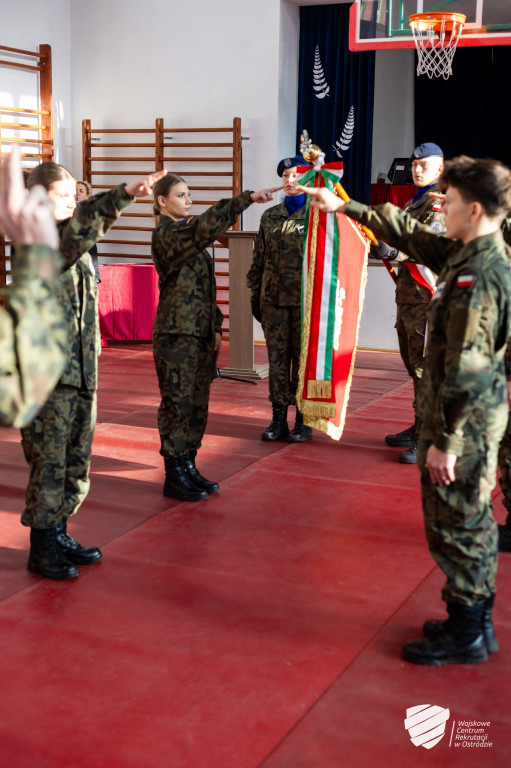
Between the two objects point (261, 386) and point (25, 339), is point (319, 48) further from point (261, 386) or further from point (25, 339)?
point (25, 339)

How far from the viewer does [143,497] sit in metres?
3.91

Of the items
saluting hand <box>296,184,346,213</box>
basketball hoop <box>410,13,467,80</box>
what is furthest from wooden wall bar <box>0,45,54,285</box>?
saluting hand <box>296,184,346,213</box>

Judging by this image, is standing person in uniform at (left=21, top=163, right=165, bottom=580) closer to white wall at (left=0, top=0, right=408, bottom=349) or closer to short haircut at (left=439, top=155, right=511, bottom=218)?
short haircut at (left=439, top=155, right=511, bottom=218)

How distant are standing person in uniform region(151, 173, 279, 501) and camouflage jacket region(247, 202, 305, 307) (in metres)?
0.93

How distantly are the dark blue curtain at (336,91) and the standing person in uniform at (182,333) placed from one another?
5301mm

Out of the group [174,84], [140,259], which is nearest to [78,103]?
[174,84]

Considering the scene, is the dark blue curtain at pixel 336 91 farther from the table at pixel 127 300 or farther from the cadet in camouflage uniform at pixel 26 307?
the cadet in camouflage uniform at pixel 26 307

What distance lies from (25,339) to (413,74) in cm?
1133

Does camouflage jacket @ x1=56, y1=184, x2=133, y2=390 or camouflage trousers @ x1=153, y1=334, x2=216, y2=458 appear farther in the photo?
camouflage trousers @ x1=153, y1=334, x2=216, y2=458

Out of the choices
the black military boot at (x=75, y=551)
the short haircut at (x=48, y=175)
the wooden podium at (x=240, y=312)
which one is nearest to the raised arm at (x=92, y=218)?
the short haircut at (x=48, y=175)

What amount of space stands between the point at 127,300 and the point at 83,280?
545 centimetres

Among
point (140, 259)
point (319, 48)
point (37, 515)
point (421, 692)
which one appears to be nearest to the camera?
point (421, 692)

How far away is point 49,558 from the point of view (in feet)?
9.89

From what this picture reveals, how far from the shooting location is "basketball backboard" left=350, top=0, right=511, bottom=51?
6473mm
